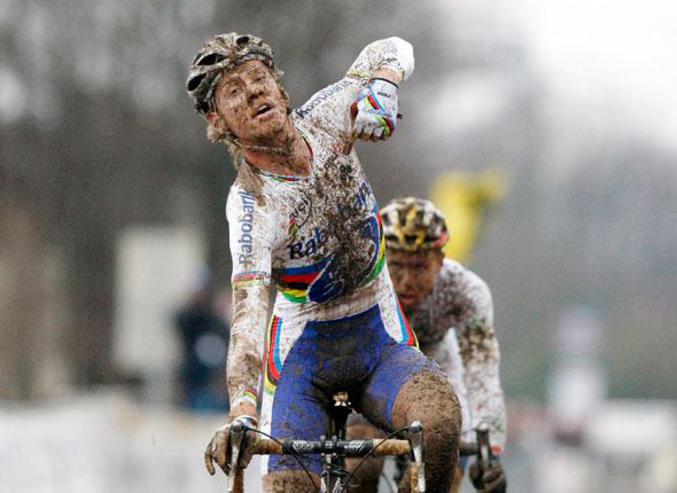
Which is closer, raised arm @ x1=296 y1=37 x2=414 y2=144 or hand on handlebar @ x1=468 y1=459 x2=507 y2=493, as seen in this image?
raised arm @ x1=296 y1=37 x2=414 y2=144

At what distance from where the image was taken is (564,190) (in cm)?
4047

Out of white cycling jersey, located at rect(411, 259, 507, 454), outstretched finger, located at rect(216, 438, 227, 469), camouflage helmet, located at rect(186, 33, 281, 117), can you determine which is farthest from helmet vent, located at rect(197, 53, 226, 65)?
white cycling jersey, located at rect(411, 259, 507, 454)

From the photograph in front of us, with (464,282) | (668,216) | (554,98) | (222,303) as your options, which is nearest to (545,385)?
(668,216)

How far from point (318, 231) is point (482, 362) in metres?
2.00

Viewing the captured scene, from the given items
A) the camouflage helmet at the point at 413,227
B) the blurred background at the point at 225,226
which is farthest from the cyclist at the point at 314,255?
the blurred background at the point at 225,226

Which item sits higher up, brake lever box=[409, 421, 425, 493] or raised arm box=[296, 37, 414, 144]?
raised arm box=[296, 37, 414, 144]

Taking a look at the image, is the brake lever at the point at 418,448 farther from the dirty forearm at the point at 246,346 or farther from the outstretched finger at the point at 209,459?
the outstretched finger at the point at 209,459

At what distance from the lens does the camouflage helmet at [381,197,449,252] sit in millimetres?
9695

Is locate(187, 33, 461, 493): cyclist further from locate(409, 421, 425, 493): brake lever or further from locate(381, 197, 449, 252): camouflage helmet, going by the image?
locate(381, 197, 449, 252): camouflage helmet

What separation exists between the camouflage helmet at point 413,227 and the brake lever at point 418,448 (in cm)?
210

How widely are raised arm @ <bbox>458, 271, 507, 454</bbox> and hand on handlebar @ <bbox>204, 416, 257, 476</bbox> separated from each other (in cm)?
287

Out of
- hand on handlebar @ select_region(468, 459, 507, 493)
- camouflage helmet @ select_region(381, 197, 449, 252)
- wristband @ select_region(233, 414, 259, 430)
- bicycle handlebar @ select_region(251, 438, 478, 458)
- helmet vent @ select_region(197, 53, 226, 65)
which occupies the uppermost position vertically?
helmet vent @ select_region(197, 53, 226, 65)

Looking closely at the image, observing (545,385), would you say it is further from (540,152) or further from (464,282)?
(464,282)

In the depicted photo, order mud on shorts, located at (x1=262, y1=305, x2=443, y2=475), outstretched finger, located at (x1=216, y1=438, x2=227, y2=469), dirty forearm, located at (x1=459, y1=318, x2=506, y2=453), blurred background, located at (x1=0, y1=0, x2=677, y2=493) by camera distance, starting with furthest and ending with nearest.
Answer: blurred background, located at (x1=0, y1=0, x2=677, y2=493), dirty forearm, located at (x1=459, y1=318, x2=506, y2=453), mud on shorts, located at (x1=262, y1=305, x2=443, y2=475), outstretched finger, located at (x1=216, y1=438, x2=227, y2=469)
